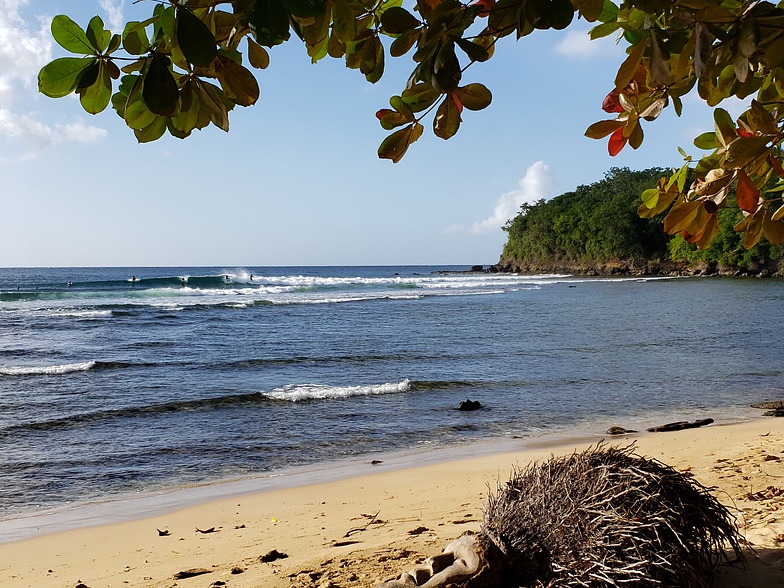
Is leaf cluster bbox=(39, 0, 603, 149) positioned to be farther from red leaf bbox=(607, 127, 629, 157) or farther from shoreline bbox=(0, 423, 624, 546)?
shoreline bbox=(0, 423, 624, 546)

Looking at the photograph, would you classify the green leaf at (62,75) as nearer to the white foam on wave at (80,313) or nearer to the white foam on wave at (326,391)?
the white foam on wave at (326,391)

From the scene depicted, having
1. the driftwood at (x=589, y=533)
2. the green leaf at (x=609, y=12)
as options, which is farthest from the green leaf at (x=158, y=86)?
the driftwood at (x=589, y=533)

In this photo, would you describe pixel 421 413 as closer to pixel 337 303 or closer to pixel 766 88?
pixel 766 88

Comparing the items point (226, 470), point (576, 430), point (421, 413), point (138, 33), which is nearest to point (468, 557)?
point (138, 33)

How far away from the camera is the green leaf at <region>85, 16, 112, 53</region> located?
3.80ft

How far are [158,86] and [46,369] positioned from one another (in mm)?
16016

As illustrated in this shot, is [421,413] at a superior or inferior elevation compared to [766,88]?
inferior

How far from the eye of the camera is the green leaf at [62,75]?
1.17 meters

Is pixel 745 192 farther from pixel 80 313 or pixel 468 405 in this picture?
pixel 80 313

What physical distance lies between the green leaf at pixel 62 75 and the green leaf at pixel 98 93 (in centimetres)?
4

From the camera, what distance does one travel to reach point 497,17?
4.74 ft

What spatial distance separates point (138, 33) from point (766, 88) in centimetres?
203

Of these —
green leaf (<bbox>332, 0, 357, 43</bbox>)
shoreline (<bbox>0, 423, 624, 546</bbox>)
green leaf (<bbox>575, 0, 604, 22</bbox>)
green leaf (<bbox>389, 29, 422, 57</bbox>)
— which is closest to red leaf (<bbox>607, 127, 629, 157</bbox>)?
green leaf (<bbox>575, 0, 604, 22</bbox>)

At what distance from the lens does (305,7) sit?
1.11 m
